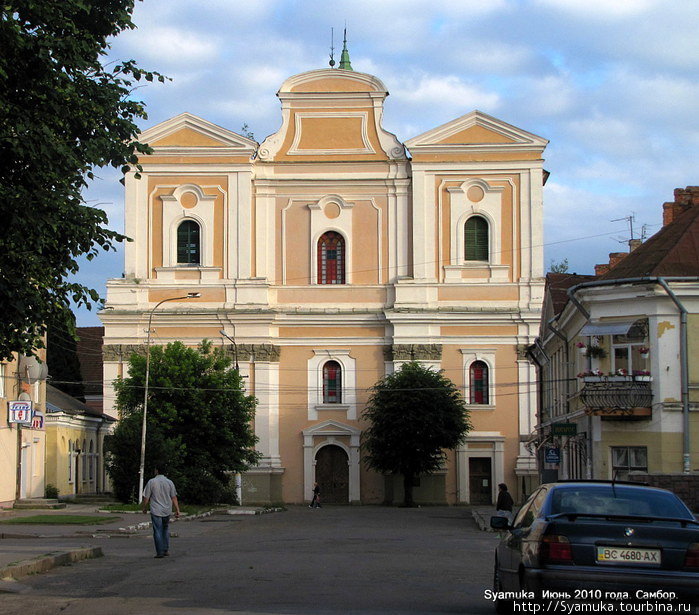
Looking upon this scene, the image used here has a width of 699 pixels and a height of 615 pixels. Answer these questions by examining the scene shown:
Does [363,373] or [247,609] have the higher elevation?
[363,373]

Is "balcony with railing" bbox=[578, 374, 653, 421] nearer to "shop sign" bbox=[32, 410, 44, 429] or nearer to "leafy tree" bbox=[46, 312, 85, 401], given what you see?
"shop sign" bbox=[32, 410, 44, 429]

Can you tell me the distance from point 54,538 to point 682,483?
1417 cm

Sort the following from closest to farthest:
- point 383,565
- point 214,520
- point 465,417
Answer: point 383,565, point 214,520, point 465,417

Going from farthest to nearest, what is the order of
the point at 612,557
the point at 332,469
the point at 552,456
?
1. the point at 332,469
2. the point at 552,456
3. the point at 612,557

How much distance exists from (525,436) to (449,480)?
409 cm

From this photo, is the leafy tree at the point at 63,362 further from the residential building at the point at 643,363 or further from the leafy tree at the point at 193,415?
the residential building at the point at 643,363

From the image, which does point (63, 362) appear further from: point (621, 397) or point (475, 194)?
point (621, 397)

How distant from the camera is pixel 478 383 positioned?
193ft

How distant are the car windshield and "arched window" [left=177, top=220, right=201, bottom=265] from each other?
48817mm

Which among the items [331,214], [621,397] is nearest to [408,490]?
[331,214]

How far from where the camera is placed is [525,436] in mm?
56938

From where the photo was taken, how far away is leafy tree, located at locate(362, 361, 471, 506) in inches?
2149

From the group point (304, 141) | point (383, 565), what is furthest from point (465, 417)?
point (383, 565)

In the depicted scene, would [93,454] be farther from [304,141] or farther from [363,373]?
[304,141]
